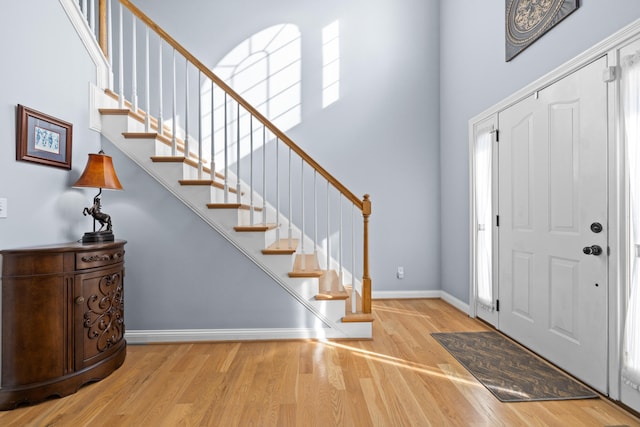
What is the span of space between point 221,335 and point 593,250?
2.74 m

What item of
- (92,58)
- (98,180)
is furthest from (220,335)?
(92,58)

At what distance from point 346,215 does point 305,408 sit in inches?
101

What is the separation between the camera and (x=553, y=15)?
7.92ft

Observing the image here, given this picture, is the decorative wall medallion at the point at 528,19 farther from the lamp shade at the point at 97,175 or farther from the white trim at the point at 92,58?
the white trim at the point at 92,58

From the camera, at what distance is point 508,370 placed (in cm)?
231

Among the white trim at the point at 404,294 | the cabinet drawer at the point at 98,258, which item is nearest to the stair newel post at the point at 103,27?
the cabinet drawer at the point at 98,258

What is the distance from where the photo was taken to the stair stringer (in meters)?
2.77

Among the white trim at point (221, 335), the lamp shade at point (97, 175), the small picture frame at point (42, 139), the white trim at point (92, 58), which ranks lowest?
the white trim at point (221, 335)

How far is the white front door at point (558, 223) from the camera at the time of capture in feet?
6.67

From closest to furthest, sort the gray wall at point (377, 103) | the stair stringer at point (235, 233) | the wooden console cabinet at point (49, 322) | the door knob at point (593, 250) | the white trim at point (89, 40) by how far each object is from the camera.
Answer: the wooden console cabinet at point (49, 322)
the door knob at point (593, 250)
the white trim at point (89, 40)
the stair stringer at point (235, 233)
the gray wall at point (377, 103)

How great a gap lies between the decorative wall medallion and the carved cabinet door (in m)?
3.57

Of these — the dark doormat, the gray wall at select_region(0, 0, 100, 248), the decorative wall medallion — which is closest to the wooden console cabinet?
the gray wall at select_region(0, 0, 100, 248)

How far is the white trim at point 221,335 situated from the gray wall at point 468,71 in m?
1.85

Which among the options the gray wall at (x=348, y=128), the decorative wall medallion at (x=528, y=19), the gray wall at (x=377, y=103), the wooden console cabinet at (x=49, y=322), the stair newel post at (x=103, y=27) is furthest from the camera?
the gray wall at (x=377, y=103)
